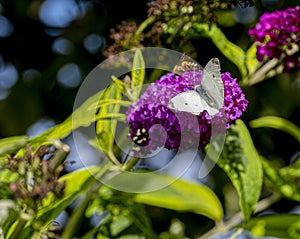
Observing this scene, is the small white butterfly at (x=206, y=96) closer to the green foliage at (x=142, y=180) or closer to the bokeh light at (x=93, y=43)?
the green foliage at (x=142, y=180)

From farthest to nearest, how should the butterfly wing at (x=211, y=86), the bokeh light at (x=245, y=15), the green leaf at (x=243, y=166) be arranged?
the bokeh light at (x=245, y=15), the green leaf at (x=243, y=166), the butterfly wing at (x=211, y=86)

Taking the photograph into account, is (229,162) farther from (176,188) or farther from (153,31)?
(153,31)

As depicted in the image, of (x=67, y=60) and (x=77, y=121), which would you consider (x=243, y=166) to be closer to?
(x=77, y=121)

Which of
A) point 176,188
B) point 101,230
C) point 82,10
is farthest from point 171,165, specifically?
point 82,10

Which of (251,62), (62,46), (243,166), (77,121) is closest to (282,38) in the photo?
(251,62)

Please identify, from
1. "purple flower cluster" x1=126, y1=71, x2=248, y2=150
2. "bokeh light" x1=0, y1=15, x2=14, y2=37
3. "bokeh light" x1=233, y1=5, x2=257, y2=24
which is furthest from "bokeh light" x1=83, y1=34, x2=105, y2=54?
"purple flower cluster" x1=126, y1=71, x2=248, y2=150

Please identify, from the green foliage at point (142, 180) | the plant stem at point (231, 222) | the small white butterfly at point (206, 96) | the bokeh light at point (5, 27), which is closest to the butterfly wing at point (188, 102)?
the small white butterfly at point (206, 96)
